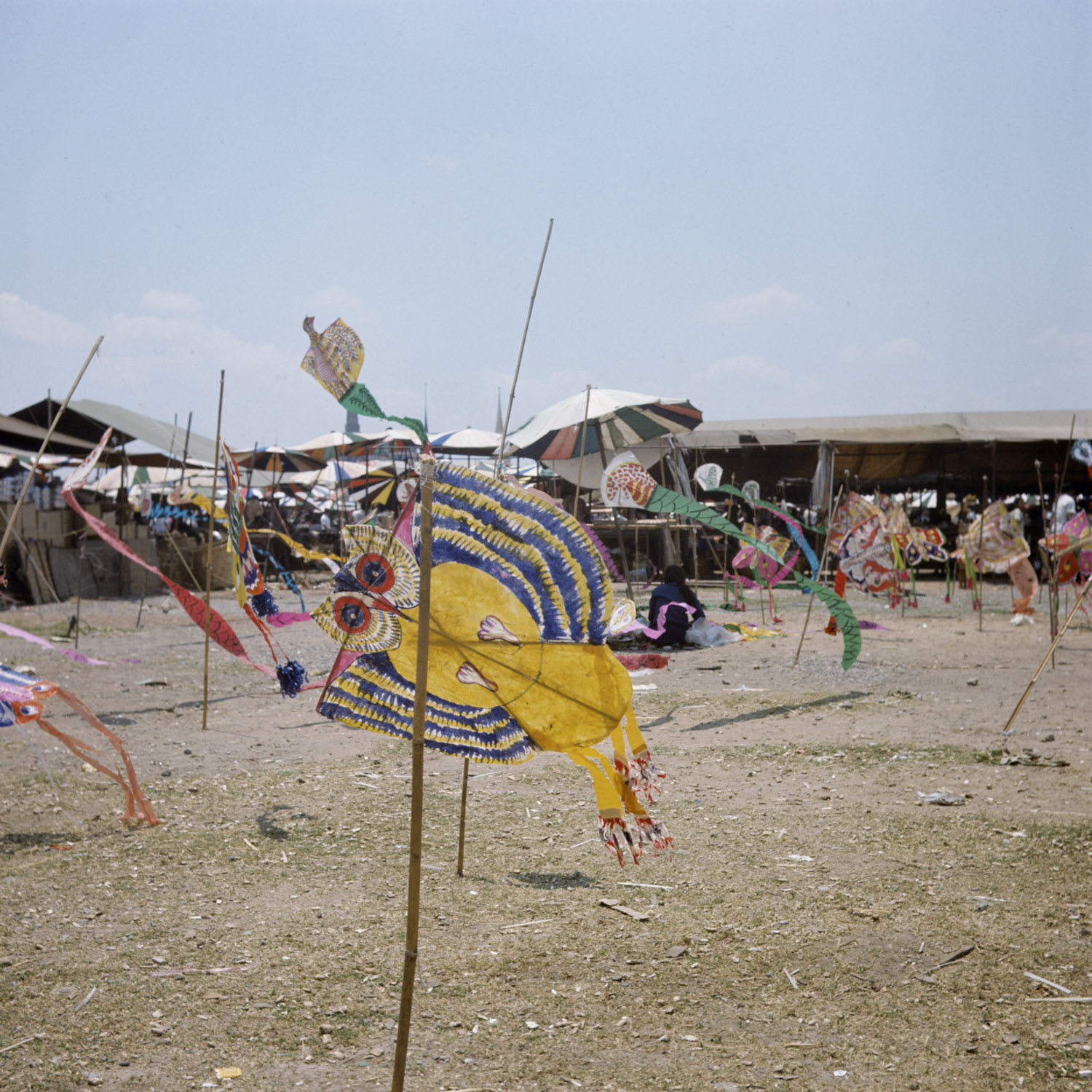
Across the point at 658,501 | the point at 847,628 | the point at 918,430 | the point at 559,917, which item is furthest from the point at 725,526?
the point at 918,430

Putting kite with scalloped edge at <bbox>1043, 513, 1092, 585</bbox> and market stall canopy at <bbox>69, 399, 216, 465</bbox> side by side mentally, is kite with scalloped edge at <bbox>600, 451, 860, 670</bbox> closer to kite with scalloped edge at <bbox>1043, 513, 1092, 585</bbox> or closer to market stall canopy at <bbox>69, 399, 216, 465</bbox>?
kite with scalloped edge at <bbox>1043, 513, 1092, 585</bbox>

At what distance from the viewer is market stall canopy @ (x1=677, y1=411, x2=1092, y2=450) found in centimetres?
1750

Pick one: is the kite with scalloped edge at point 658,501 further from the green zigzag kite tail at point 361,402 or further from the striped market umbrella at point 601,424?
the striped market umbrella at point 601,424

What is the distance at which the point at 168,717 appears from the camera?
6.38 metres

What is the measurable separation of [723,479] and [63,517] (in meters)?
12.3

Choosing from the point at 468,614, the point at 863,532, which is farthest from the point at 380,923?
the point at 863,532

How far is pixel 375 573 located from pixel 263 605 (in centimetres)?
408

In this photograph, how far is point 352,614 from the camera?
235 cm

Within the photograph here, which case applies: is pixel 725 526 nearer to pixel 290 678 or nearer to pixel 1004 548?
pixel 290 678

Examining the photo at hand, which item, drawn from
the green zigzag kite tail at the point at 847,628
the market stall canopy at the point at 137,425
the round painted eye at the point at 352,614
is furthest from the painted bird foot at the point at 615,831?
the market stall canopy at the point at 137,425

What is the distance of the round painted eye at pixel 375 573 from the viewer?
7.64 ft

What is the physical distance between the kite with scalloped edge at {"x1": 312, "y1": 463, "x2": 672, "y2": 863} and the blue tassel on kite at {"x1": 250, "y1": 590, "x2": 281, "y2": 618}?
3.93 m

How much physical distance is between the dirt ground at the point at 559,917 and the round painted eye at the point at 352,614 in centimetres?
105

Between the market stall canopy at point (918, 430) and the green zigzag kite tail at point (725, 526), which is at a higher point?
the market stall canopy at point (918, 430)
